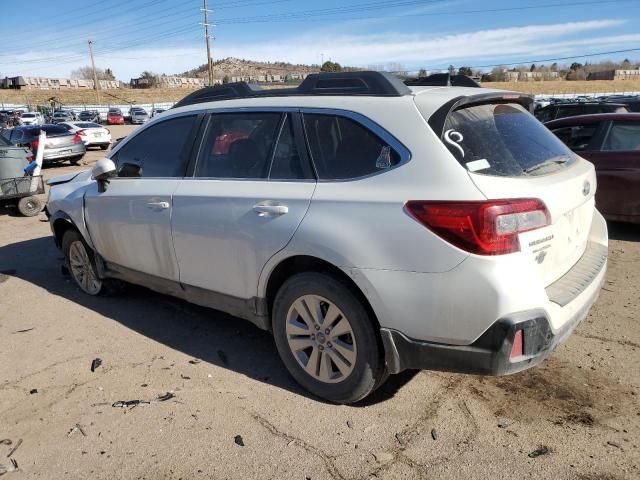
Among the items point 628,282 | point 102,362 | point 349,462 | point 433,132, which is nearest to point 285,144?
point 433,132

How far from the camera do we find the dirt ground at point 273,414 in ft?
8.46

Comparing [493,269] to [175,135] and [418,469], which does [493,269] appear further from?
[175,135]

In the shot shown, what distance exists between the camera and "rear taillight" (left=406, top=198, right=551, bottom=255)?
2.38 meters

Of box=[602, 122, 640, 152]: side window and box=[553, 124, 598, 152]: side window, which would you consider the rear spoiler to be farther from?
box=[553, 124, 598, 152]: side window

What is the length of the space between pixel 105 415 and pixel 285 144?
77.4 inches

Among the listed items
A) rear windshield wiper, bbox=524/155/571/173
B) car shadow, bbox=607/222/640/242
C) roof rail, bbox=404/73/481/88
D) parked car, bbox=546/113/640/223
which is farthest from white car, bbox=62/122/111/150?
rear windshield wiper, bbox=524/155/571/173

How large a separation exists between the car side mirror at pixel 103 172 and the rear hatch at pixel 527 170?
9.07 feet

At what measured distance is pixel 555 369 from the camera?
3381mm

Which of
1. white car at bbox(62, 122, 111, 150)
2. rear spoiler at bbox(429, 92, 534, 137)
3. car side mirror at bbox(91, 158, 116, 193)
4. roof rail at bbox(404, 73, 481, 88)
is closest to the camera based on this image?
rear spoiler at bbox(429, 92, 534, 137)

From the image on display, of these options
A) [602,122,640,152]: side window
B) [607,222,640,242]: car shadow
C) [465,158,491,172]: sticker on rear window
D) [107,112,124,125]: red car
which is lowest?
[107,112,124,125]: red car

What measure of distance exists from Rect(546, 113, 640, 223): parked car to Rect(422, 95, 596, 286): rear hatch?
376 centimetres

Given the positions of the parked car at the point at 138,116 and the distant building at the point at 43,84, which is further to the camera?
the distant building at the point at 43,84

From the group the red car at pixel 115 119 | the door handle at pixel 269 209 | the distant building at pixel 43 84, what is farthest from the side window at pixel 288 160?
the distant building at pixel 43 84

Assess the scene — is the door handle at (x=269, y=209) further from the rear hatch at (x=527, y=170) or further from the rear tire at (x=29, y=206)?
the rear tire at (x=29, y=206)
